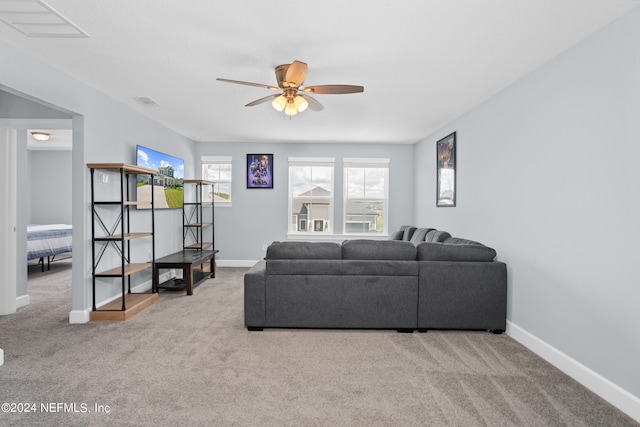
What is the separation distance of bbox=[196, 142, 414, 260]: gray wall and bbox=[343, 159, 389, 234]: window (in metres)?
0.14

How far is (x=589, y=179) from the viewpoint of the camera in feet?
7.29

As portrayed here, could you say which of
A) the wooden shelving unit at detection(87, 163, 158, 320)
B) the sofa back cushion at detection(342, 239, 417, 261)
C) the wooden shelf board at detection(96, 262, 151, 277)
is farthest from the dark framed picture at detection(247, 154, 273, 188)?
the sofa back cushion at detection(342, 239, 417, 261)

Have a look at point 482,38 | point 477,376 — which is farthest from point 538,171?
point 477,376

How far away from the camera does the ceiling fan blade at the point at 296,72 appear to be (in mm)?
2469

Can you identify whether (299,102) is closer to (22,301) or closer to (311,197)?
(311,197)

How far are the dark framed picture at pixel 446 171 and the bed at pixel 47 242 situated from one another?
6868mm

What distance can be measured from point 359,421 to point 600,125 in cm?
246

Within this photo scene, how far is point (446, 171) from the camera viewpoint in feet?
15.6

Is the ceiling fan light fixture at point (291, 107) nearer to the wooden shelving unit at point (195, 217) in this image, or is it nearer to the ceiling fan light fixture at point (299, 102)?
the ceiling fan light fixture at point (299, 102)

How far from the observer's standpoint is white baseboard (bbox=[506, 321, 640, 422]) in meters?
1.91

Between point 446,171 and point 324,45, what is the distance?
9.92 feet

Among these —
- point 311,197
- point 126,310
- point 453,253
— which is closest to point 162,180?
point 126,310

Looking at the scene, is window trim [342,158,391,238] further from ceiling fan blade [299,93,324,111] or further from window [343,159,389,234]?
A: ceiling fan blade [299,93,324,111]

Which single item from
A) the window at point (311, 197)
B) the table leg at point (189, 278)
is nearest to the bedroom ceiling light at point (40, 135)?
the table leg at point (189, 278)
